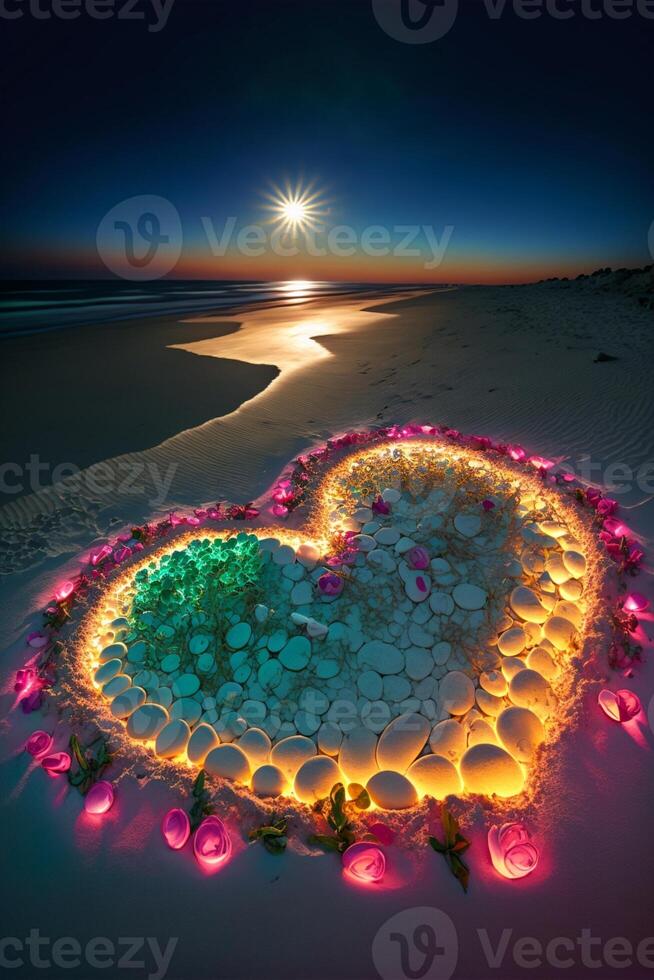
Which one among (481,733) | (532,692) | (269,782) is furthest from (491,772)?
(269,782)

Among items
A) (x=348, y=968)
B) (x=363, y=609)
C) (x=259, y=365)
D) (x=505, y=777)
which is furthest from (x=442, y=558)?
(x=259, y=365)

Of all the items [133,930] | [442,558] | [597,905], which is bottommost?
[133,930]

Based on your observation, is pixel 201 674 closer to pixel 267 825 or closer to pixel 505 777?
pixel 267 825

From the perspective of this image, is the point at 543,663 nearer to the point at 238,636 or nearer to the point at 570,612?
the point at 570,612

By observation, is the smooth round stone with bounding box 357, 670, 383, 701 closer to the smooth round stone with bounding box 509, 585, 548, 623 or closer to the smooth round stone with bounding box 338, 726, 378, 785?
the smooth round stone with bounding box 338, 726, 378, 785

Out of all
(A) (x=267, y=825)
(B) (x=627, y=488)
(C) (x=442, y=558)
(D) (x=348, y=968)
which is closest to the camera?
(D) (x=348, y=968)

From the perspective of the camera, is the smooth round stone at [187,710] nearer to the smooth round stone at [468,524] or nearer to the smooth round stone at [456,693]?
the smooth round stone at [456,693]
